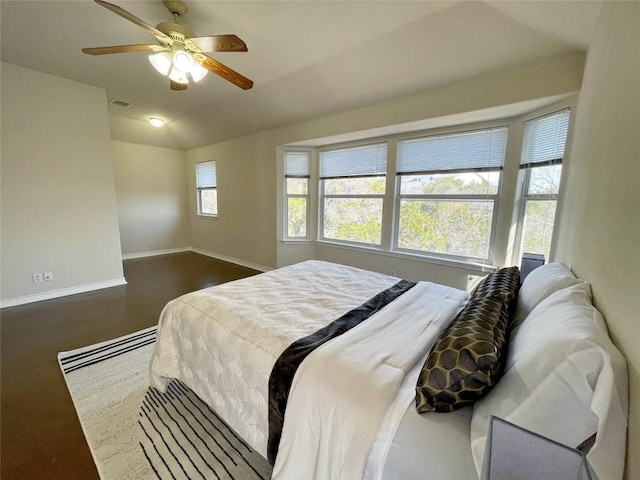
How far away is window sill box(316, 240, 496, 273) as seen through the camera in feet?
10.0

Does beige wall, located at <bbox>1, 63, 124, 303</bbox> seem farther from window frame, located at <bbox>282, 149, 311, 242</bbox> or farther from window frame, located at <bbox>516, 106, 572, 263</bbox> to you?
window frame, located at <bbox>516, 106, 572, 263</bbox>

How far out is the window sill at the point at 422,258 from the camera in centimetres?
305

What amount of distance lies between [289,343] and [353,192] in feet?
10.5

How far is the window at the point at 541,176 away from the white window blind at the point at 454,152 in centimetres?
26

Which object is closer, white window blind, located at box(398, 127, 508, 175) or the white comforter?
the white comforter

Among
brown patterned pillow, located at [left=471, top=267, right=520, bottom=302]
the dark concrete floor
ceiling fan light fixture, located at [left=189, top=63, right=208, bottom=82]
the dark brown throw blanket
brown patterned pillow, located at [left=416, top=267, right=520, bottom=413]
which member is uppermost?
ceiling fan light fixture, located at [left=189, top=63, right=208, bottom=82]

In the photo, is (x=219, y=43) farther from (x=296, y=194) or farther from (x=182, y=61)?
(x=296, y=194)

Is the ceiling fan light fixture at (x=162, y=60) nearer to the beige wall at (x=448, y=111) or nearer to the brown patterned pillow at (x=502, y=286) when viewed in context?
the beige wall at (x=448, y=111)

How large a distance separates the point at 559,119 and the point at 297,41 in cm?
253

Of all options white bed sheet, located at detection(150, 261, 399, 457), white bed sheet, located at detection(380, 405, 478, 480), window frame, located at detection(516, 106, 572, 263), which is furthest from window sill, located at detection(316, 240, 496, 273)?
white bed sheet, located at detection(380, 405, 478, 480)

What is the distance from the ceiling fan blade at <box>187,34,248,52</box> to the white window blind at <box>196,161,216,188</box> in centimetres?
425

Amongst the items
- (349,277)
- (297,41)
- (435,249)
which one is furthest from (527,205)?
(297,41)

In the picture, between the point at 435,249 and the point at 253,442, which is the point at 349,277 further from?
the point at 435,249

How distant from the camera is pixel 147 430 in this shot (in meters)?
1.60
